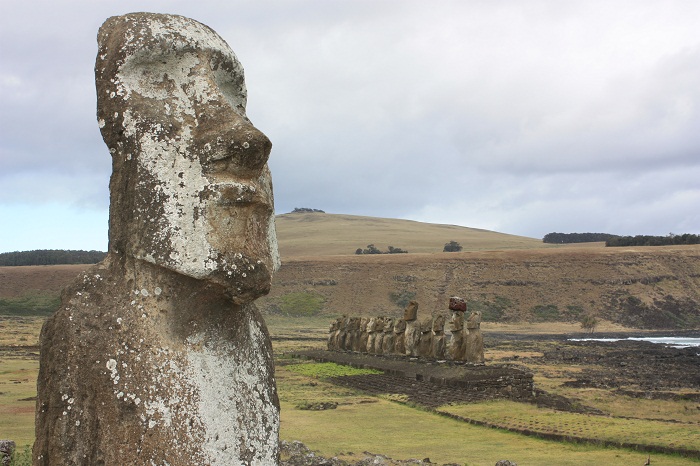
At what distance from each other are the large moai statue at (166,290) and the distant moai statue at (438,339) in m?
21.3

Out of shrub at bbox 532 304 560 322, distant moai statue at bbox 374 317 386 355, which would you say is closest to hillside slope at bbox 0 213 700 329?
shrub at bbox 532 304 560 322

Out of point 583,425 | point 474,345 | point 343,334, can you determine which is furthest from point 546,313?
point 583,425

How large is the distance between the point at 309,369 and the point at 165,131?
2556 cm

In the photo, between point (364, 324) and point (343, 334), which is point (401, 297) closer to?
point (343, 334)

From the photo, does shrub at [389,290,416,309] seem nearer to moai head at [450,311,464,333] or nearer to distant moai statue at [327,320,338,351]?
distant moai statue at [327,320,338,351]

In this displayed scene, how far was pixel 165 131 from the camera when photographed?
10.7 ft

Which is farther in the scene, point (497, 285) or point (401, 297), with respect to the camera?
point (497, 285)

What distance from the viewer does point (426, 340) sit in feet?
83.8

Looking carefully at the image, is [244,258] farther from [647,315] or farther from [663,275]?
[663,275]

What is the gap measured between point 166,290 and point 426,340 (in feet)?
74.9

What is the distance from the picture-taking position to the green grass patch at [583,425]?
13.4 m

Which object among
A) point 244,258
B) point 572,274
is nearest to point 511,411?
point 244,258

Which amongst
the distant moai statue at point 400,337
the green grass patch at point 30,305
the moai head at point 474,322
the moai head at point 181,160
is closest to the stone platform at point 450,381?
the moai head at point 474,322

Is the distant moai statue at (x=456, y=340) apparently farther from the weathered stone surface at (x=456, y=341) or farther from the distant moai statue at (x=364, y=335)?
the distant moai statue at (x=364, y=335)
